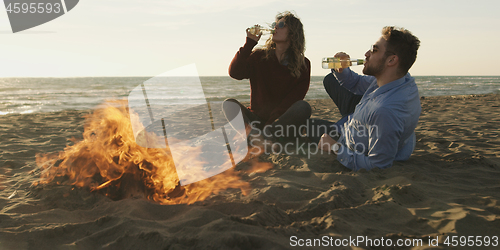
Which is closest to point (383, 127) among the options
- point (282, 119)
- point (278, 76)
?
point (282, 119)

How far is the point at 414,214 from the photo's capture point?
2.10m

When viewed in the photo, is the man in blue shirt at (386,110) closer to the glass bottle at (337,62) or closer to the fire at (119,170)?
the glass bottle at (337,62)

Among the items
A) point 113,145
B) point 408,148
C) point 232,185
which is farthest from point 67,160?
point 408,148

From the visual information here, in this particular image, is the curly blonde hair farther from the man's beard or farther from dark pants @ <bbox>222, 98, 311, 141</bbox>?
the man's beard

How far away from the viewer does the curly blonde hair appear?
3.99 metres

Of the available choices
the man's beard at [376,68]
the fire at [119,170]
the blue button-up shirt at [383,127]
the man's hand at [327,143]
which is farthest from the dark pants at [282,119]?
the fire at [119,170]

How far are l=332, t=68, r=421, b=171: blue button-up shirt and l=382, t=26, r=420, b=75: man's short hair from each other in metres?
0.16

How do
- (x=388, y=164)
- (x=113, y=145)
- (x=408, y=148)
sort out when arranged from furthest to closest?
(x=408, y=148) → (x=388, y=164) → (x=113, y=145)

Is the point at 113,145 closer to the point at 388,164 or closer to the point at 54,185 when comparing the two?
the point at 54,185

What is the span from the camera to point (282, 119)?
4.09 meters

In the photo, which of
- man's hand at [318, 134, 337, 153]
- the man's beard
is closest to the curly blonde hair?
man's hand at [318, 134, 337, 153]

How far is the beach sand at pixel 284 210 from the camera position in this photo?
187 centimetres

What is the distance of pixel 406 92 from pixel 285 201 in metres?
1.55

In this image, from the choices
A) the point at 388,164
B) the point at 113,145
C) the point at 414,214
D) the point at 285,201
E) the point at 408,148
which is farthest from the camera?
the point at 408,148
